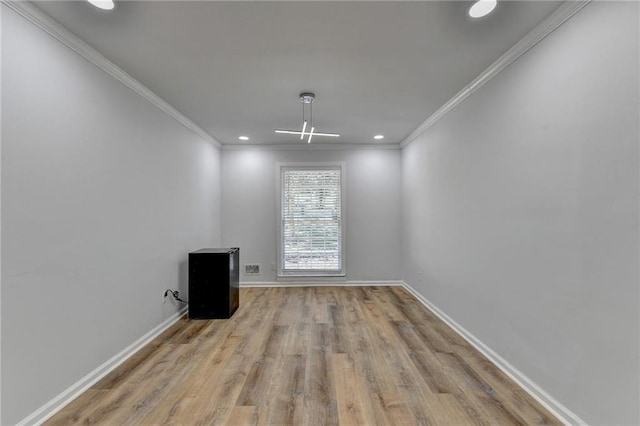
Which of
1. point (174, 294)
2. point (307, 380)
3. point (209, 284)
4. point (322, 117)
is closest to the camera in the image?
point (307, 380)

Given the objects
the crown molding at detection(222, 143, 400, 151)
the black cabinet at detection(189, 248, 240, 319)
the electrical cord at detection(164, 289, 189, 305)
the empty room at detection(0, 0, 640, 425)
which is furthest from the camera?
the crown molding at detection(222, 143, 400, 151)

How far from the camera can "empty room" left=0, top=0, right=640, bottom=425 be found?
1556 mm

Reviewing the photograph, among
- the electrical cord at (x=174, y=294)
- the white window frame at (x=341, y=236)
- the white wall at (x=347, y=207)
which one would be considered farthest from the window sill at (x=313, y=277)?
the electrical cord at (x=174, y=294)

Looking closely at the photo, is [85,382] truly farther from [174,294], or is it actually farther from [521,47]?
[521,47]

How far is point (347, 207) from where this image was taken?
5.02 metres

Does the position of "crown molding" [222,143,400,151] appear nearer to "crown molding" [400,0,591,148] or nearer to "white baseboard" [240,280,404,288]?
"crown molding" [400,0,591,148]

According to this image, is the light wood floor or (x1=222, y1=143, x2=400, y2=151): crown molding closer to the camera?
the light wood floor

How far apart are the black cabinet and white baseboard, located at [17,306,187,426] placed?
48 cm

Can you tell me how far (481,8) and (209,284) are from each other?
3.56m

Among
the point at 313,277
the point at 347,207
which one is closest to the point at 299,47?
the point at 347,207

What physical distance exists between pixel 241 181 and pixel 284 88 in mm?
2570

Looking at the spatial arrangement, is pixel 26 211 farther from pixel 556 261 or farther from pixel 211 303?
pixel 556 261

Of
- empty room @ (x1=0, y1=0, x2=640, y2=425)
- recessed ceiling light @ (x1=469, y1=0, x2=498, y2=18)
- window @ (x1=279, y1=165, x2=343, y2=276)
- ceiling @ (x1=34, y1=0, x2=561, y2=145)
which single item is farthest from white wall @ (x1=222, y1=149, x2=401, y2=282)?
recessed ceiling light @ (x1=469, y1=0, x2=498, y2=18)

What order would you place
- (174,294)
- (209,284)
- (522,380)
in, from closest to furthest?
1. (522,380)
2. (174,294)
3. (209,284)
